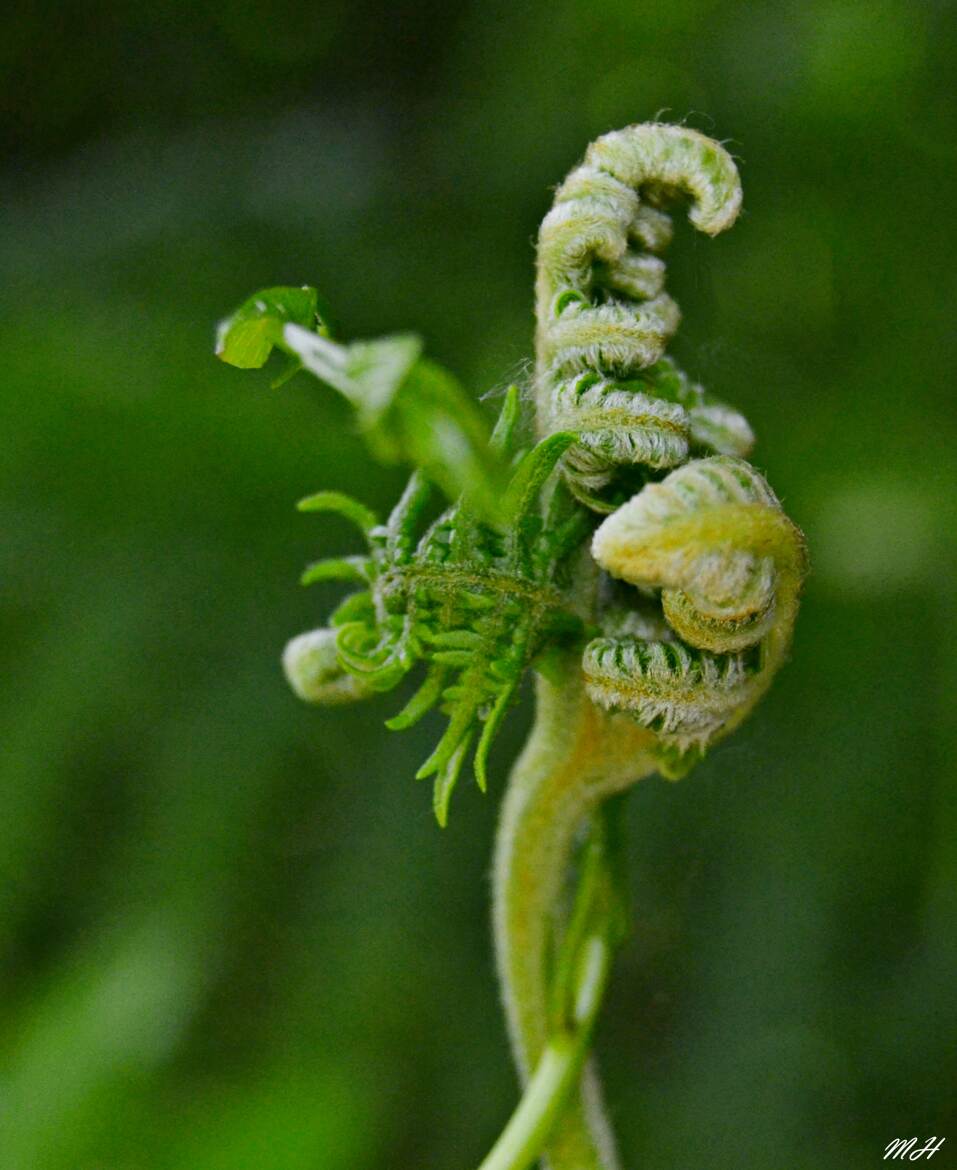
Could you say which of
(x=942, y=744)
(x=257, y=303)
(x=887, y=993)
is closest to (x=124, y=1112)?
(x=887, y=993)

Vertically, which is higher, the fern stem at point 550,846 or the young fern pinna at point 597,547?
the young fern pinna at point 597,547

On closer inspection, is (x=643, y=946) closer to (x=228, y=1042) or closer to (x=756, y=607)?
(x=228, y=1042)

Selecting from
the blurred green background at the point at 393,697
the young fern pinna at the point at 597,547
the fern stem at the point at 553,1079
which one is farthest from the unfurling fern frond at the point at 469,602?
the blurred green background at the point at 393,697

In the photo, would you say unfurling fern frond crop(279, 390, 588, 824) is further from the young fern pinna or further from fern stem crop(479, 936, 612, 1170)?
fern stem crop(479, 936, 612, 1170)

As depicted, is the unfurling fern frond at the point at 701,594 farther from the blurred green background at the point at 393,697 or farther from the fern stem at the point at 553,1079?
the blurred green background at the point at 393,697

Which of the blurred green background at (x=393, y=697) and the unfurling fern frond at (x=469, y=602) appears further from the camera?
the blurred green background at (x=393, y=697)

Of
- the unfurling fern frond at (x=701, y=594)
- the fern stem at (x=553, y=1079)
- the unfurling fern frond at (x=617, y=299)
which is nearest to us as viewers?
the unfurling fern frond at (x=701, y=594)

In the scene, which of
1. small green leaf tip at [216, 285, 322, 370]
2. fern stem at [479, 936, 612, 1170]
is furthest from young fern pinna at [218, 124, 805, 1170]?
fern stem at [479, 936, 612, 1170]

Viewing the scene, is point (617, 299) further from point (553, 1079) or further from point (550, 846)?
point (553, 1079)

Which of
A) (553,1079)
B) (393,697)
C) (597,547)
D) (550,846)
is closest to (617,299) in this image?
(597,547)
